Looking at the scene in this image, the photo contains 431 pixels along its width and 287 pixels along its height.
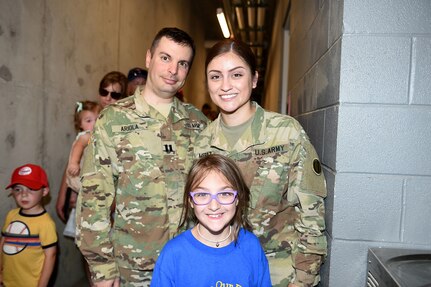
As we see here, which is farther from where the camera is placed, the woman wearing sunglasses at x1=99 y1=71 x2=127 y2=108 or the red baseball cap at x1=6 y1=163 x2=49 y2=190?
the woman wearing sunglasses at x1=99 y1=71 x2=127 y2=108

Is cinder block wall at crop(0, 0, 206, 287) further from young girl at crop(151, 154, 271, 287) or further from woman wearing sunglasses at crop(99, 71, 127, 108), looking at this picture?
young girl at crop(151, 154, 271, 287)

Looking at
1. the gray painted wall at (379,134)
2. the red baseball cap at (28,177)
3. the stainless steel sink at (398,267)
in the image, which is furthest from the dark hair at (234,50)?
the red baseball cap at (28,177)

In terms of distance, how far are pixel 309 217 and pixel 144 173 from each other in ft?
2.61

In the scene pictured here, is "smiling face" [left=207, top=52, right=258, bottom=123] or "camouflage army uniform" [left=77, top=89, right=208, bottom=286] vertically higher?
"smiling face" [left=207, top=52, right=258, bottom=123]

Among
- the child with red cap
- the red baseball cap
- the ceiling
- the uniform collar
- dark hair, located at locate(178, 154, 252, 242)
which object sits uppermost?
the ceiling

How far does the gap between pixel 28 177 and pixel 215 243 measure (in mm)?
1480

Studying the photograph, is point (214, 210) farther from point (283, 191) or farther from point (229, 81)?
point (229, 81)

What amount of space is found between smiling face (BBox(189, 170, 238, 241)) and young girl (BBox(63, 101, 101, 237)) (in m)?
1.42

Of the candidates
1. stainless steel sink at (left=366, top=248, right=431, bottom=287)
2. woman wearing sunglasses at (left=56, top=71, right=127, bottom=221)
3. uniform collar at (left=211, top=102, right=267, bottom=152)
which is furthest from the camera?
woman wearing sunglasses at (left=56, top=71, right=127, bottom=221)

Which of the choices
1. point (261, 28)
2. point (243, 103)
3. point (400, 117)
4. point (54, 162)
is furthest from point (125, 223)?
point (261, 28)

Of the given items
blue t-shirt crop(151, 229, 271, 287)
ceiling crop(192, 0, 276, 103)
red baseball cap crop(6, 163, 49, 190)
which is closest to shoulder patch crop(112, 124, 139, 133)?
blue t-shirt crop(151, 229, 271, 287)

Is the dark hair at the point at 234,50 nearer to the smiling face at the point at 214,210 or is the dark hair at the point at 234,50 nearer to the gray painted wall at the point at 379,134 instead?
the gray painted wall at the point at 379,134

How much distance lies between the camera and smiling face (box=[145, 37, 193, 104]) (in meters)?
1.72

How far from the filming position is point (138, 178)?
171 centimetres
